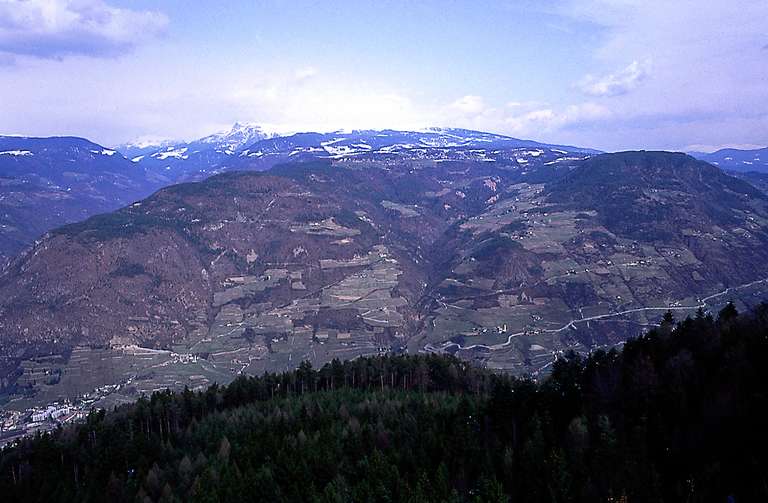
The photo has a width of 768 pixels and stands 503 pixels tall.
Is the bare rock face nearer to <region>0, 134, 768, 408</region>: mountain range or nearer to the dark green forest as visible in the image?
<region>0, 134, 768, 408</region>: mountain range

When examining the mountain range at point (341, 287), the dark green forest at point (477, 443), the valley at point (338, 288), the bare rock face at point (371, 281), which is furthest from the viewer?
the bare rock face at point (371, 281)

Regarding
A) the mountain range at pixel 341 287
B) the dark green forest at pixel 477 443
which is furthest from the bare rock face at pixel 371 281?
the dark green forest at pixel 477 443

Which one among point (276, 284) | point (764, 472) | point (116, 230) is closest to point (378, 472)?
point (764, 472)

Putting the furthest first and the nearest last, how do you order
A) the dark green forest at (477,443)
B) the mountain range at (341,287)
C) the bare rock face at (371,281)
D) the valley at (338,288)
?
the bare rock face at (371,281) < the mountain range at (341,287) < the valley at (338,288) < the dark green forest at (477,443)

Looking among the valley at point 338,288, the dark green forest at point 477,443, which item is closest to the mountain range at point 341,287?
the valley at point 338,288

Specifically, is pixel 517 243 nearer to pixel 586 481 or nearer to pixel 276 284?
pixel 276 284

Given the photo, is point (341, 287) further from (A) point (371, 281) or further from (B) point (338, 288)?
(A) point (371, 281)

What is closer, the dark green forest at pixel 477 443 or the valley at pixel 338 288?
the dark green forest at pixel 477 443

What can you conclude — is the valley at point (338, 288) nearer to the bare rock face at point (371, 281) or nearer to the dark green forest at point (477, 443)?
the bare rock face at point (371, 281)
